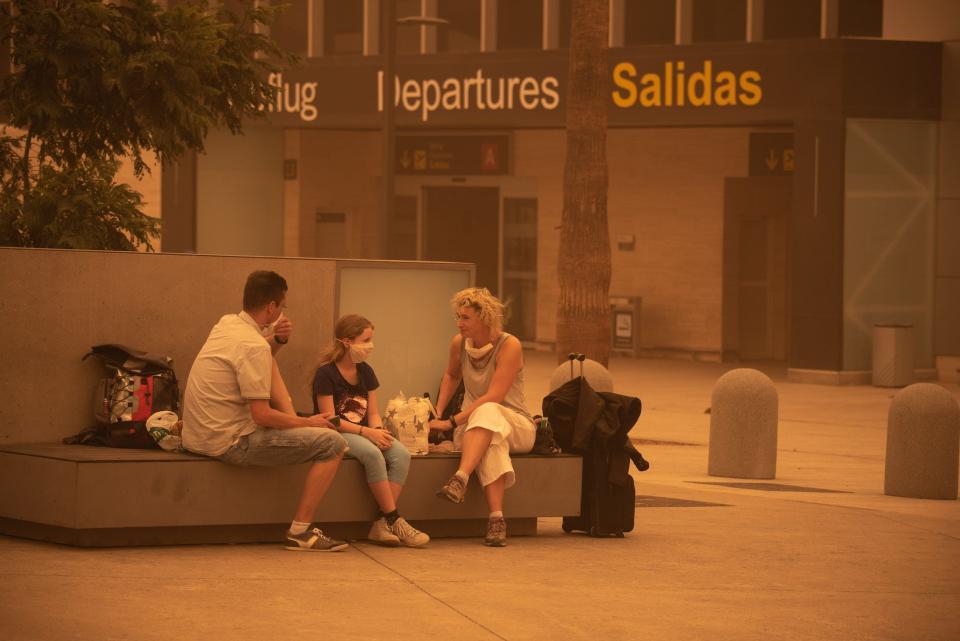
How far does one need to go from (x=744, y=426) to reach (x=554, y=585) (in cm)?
578

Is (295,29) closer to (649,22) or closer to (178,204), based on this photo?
(178,204)

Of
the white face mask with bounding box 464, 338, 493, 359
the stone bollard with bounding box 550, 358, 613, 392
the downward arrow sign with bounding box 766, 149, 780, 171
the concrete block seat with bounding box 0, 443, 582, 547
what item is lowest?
the concrete block seat with bounding box 0, 443, 582, 547

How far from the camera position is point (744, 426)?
13367 mm

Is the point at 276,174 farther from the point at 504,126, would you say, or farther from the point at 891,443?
the point at 891,443

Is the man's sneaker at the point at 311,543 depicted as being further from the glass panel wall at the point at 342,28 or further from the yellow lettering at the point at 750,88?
the glass panel wall at the point at 342,28

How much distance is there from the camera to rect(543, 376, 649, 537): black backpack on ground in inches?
368

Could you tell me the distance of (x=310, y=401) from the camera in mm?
10156

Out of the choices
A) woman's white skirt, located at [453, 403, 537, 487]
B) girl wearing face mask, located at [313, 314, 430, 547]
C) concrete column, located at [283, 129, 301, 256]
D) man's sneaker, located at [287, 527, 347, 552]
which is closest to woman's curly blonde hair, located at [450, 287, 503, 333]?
woman's white skirt, located at [453, 403, 537, 487]

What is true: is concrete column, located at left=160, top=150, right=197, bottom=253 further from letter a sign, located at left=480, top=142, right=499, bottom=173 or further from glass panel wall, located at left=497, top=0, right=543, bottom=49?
glass panel wall, located at left=497, top=0, right=543, bottom=49

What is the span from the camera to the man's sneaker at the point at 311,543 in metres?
8.55

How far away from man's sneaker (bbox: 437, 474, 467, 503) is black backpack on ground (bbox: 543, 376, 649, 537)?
859 millimetres

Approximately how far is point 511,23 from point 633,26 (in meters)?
2.27

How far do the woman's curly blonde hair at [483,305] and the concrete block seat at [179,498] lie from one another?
0.80 meters

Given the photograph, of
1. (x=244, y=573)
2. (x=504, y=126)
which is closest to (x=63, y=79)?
(x=244, y=573)
